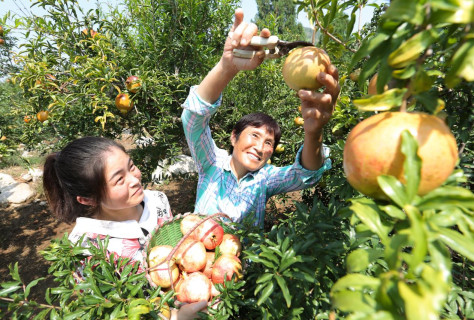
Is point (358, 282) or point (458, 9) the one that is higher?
point (458, 9)

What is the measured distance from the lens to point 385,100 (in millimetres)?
494

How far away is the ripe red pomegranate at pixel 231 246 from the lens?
4.23 feet

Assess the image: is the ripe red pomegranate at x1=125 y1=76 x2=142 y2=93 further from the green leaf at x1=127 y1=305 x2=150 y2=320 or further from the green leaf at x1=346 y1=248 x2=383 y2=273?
the green leaf at x1=346 y1=248 x2=383 y2=273

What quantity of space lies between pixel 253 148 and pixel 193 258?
2.37 feet

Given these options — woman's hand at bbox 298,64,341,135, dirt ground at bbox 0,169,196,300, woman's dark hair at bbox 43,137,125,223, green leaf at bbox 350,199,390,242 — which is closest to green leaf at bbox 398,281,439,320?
green leaf at bbox 350,199,390,242

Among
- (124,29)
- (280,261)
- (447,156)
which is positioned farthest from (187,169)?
(447,156)

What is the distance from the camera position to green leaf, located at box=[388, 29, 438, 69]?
1.42ft

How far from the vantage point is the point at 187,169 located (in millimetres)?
4660

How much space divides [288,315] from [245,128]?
46.5 inches

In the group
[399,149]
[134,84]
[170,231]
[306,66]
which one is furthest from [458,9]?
[134,84]

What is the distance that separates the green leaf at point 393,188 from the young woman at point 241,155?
637 mm

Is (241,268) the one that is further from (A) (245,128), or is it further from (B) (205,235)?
(A) (245,128)

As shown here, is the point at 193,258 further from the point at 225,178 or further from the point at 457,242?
the point at 457,242

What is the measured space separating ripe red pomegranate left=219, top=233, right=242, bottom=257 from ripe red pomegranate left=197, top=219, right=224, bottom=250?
6 cm
